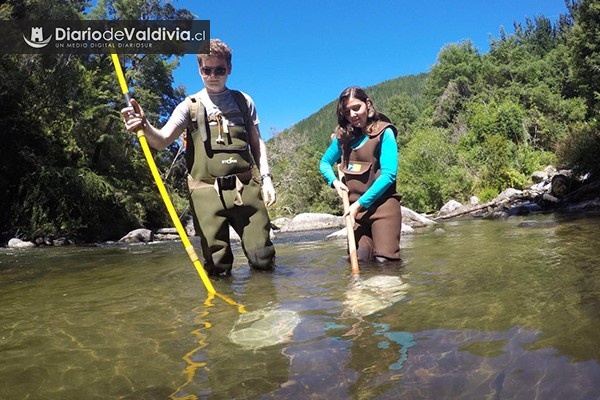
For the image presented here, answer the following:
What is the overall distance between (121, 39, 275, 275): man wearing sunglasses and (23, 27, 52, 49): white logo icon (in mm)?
16507

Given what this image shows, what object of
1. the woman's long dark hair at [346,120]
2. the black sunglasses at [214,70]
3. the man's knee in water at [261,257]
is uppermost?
the black sunglasses at [214,70]

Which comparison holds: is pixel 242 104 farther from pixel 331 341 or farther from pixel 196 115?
pixel 331 341

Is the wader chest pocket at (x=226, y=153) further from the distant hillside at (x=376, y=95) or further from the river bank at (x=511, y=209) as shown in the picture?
the distant hillside at (x=376, y=95)

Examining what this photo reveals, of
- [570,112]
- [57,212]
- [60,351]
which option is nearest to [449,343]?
[60,351]

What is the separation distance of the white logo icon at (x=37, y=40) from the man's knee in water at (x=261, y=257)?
Result: 56.0ft

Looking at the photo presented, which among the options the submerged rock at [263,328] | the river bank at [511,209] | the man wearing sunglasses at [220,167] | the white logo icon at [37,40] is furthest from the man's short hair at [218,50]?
the white logo icon at [37,40]

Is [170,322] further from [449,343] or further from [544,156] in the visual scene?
[544,156]

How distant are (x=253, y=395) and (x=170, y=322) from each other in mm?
1153

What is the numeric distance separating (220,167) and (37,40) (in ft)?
57.9

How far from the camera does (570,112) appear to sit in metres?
35.9

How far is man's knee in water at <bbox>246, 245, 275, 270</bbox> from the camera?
423cm

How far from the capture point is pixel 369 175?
4.41m

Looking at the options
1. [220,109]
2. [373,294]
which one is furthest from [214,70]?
[373,294]

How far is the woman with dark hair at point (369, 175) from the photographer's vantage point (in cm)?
418
